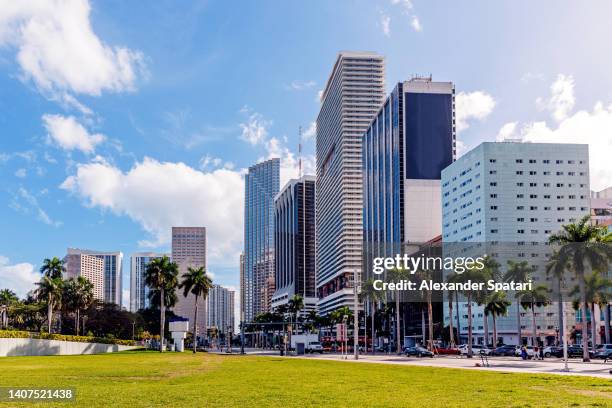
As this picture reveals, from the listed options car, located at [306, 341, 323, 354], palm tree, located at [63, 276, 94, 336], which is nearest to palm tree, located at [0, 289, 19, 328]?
palm tree, located at [63, 276, 94, 336]

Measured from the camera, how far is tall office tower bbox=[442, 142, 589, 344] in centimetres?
17212

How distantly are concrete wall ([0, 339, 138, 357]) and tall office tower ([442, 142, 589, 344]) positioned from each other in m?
100

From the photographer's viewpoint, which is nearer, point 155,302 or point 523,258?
point 155,302

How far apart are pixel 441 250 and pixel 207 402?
17871 centimetres

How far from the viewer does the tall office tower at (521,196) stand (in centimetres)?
17212

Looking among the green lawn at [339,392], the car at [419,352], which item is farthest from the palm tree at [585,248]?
the green lawn at [339,392]

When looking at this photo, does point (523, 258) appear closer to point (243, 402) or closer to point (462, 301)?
point (462, 301)

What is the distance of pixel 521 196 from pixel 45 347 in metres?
125

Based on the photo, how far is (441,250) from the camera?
197000 millimetres

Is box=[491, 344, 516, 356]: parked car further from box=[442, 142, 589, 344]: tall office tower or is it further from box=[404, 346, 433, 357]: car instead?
box=[442, 142, 589, 344]: tall office tower

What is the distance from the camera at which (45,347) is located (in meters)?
87.8

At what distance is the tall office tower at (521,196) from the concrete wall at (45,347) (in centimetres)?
10009

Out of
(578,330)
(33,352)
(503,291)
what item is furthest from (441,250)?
(33,352)

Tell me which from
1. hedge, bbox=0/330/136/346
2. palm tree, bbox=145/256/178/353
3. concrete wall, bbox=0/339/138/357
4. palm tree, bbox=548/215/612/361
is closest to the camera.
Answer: palm tree, bbox=548/215/612/361
